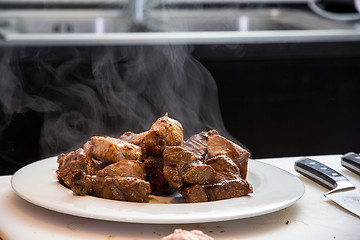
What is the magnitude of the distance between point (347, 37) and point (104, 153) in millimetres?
2188

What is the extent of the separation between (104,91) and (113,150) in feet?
4.80

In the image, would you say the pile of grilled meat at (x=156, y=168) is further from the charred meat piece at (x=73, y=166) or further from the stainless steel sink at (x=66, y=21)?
the stainless steel sink at (x=66, y=21)

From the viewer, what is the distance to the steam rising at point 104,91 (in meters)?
2.67

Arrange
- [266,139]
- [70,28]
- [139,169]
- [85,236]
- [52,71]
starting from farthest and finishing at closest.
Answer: [70,28]
[266,139]
[52,71]
[139,169]
[85,236]

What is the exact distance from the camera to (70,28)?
403 centimetres

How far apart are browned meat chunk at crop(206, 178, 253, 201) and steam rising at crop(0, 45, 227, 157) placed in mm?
1469

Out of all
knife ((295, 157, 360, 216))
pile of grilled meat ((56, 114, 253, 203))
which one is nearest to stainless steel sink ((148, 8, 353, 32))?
knife ((295, 157, 360, 216))

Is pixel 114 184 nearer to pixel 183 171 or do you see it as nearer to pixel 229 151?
pixel 183 171

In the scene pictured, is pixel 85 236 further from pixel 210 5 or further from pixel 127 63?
pixel 210 5

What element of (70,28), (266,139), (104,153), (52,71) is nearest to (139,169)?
(104,153)

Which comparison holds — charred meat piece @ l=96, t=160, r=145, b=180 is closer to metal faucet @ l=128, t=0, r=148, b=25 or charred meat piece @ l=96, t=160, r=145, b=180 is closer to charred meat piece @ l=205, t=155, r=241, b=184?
charred meat piece @ l=205, t=155, r=241, b=184

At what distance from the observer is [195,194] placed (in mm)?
1248

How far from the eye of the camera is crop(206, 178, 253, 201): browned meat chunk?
1262 millimetres

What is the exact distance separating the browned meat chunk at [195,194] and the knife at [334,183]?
31 cm
